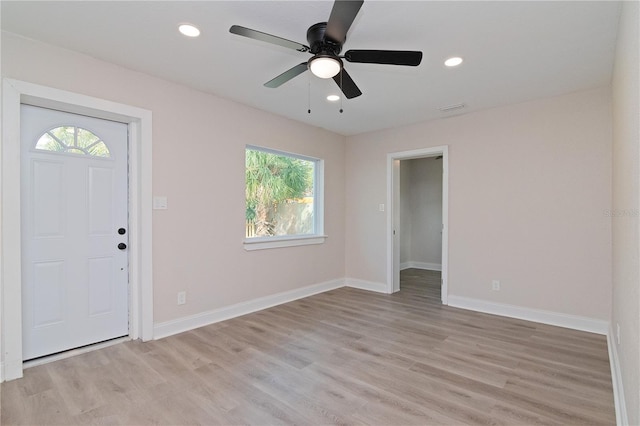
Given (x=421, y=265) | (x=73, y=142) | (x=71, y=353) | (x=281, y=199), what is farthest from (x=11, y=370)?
(x=421, y=265)

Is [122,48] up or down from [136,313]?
up

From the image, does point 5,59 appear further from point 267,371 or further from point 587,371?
point 587,371

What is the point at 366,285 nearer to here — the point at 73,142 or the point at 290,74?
the point at 290,74

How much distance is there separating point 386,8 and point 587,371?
3151mm

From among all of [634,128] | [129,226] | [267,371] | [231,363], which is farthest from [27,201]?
[634,128]

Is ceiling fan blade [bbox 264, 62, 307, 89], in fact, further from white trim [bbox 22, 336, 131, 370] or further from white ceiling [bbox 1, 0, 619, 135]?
white trim [bbox 22, 336, 131, 370]

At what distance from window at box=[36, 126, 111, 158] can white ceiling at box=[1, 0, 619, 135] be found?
0.69 metres

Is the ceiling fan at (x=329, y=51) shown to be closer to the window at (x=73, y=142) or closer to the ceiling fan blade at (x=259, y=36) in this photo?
the ceiling fan blade at (x=259, y=36)

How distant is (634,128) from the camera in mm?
1529

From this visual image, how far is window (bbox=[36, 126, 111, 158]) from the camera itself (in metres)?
2.69

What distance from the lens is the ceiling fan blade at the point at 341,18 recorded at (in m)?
1.62

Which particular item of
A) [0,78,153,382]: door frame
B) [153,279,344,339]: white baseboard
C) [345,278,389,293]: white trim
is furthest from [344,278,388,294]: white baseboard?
[0,78,153,382]: door frame

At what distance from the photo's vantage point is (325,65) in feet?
6.89

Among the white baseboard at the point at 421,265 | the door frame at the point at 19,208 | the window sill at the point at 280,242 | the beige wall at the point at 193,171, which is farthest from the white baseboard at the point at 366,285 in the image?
the door frame at the point at 19,208
